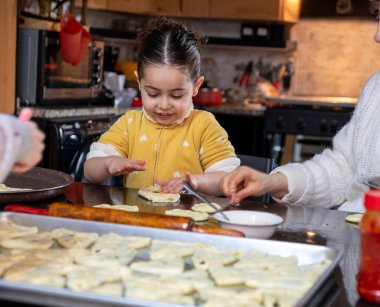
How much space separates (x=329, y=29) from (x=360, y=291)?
4.84 meters

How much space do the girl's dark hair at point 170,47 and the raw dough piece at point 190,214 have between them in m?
0.70

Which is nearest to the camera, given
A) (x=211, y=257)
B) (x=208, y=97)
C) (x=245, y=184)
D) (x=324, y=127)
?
(x=211, y=257)

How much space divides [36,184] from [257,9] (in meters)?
3.90

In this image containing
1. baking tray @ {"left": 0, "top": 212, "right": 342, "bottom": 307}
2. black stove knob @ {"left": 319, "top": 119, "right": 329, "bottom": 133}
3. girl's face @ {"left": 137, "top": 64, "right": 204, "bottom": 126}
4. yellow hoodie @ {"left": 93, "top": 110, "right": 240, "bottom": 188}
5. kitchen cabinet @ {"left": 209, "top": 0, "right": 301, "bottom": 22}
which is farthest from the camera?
kitchen cabinet @ {"left": 209, "top": 0, "right": 301, "bottom": 22}

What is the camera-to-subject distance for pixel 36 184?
191cm

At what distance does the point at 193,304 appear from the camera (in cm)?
99

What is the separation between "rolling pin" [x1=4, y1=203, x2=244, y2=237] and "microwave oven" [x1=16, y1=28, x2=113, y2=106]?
251 centimetres

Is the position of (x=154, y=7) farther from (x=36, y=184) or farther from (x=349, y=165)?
(x=36, y=184)

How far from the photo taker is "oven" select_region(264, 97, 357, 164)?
4809mm

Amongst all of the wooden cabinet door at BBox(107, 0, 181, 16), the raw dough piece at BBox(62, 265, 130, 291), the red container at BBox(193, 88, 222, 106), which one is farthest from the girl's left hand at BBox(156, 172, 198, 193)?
the wooden cabinet door at BBox(107, 0, 181, 16)

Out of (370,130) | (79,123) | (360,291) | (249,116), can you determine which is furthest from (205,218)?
(249,116)

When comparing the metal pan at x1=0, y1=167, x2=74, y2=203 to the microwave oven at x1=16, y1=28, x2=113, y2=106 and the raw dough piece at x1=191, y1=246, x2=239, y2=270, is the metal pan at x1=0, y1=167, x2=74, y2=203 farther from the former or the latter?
the microwave oven at x1=16, y1=28, x2=113, y2=106

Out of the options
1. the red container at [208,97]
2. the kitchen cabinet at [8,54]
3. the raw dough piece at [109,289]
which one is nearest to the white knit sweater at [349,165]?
the raw dough piece at [109,289]

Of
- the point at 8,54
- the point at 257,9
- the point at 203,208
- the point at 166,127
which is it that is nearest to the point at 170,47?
the point at 166,127
